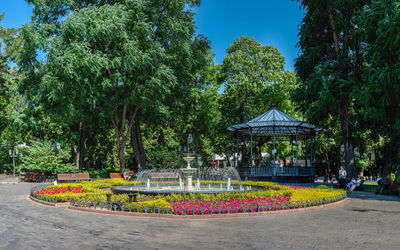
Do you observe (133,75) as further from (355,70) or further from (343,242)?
(343,242)

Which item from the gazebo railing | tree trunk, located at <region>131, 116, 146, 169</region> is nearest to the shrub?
the gazebo railing

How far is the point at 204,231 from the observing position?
30.5ft

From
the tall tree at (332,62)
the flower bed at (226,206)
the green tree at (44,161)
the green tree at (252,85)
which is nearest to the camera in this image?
the flower bed at (226,206)

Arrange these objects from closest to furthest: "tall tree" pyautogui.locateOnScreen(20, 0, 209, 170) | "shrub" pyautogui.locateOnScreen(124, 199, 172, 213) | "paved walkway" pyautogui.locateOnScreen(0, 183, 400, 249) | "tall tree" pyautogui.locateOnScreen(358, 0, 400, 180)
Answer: "paved walkway" pyautogui.locateOnScreen(0, 183, 400, 249) < "shrub" pyautogui.locateOnScreen(124, 199, 172, 213) < "tall tree" pyautogui.locateOnScreen(358, 0, 400, 180) < "tall tree" pyautogui.locateOnScreen(20, 0, 209, 170)

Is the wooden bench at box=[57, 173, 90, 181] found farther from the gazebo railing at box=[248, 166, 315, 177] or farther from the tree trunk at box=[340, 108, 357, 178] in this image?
the tree trunk at box=[340, 108, 357, 178]

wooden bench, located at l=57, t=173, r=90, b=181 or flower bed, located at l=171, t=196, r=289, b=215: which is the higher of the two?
wooden bench, located at l=57, t=173, r=90, b=181

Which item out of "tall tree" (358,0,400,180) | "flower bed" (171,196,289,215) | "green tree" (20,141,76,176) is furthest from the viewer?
"green tree" (20,141,76,176)

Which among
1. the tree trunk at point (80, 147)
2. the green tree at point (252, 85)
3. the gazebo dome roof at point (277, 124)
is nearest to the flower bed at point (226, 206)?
the gazebo dome roof at point (277, 124)

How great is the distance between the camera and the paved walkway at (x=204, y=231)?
25.4 feet

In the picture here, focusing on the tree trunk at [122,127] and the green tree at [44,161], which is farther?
the green tree at [44,161]

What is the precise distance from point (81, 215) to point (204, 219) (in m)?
4.13

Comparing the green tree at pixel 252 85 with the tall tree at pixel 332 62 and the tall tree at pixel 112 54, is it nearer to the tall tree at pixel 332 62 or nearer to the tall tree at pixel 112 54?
the tall tree at pixel 332 62

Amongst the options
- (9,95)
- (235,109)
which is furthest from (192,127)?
(9,95)

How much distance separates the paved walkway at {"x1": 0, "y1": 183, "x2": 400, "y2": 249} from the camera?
7.73 metres
